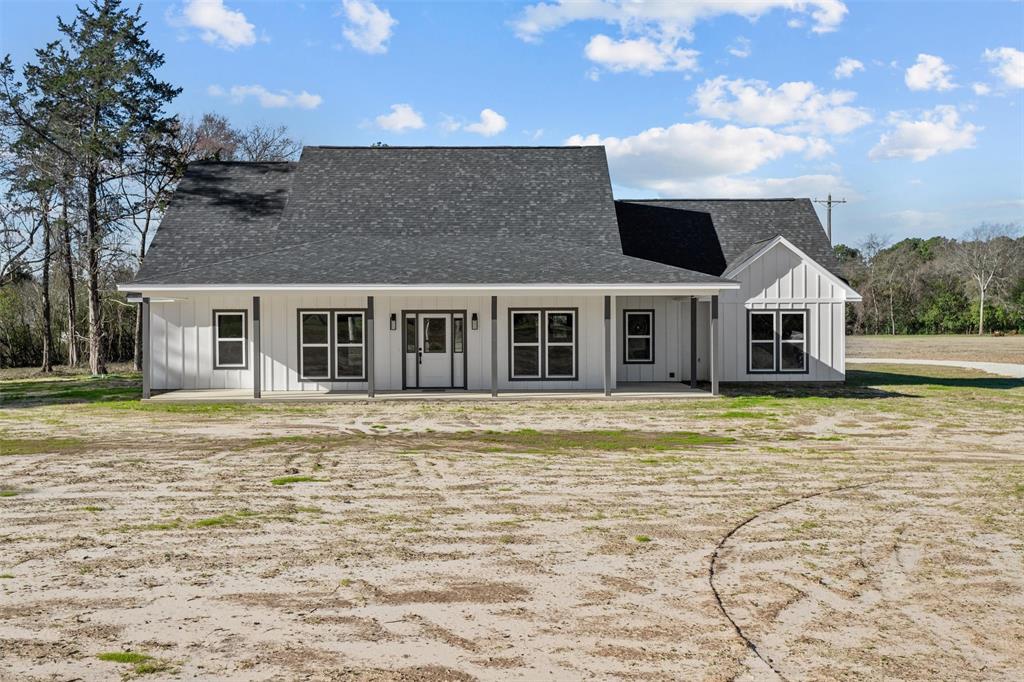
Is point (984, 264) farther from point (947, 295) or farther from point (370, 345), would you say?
point (370, 345)

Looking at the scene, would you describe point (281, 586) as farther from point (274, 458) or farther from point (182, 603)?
point (274, 458)

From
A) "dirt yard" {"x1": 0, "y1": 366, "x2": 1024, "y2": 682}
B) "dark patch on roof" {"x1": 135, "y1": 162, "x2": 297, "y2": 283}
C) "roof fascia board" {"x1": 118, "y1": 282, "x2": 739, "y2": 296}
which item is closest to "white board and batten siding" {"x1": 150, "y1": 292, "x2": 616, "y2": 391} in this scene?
"dark patch on roof" {"x1": 135, "y1": 162, "x2": 297, "y2": 283}

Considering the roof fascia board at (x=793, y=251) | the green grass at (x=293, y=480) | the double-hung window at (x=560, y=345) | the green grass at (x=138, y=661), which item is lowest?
the green grass at (x=138, y=661)

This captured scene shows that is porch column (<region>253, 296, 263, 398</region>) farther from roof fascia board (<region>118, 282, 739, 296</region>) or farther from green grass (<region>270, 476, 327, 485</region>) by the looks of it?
green grass (<region>270, 476, 327, 485</region>)

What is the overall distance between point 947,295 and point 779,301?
145ft

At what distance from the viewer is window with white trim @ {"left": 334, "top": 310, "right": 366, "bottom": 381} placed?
63.6 ft

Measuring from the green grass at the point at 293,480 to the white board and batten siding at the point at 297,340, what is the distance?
9.78 metres

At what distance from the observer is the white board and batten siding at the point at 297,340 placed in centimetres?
1922

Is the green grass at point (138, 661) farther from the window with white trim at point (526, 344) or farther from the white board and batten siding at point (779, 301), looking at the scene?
the white board and batten siding at point (779, 301)

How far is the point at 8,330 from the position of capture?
29.0m

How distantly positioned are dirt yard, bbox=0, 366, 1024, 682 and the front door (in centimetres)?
662

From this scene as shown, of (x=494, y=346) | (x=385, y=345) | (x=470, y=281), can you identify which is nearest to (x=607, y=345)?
(x=494, y=346)

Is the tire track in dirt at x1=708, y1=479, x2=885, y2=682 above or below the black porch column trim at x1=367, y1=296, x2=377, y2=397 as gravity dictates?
below

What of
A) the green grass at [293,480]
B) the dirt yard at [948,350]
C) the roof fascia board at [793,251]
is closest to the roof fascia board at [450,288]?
the roof fascia board at [793,251]
